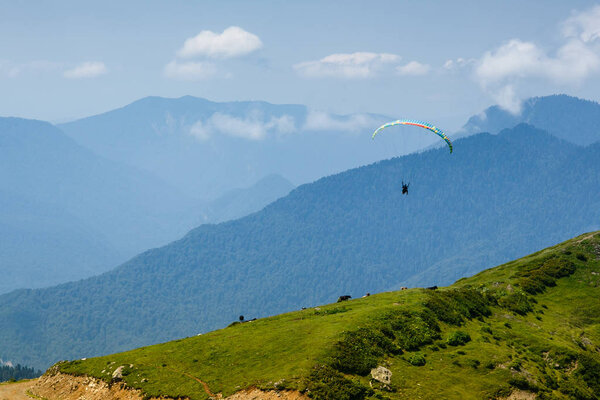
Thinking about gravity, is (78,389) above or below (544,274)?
above

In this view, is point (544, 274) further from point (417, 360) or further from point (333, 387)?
point (333, 387)

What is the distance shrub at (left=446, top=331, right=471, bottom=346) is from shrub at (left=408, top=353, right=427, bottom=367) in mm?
5684

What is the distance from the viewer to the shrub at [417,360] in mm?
49781

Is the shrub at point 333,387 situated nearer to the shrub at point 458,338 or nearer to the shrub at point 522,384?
the shrub at point 522,384

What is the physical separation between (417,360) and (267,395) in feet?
45.9

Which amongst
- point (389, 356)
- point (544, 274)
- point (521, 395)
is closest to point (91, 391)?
point (389, 356)

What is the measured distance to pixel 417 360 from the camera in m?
49.9

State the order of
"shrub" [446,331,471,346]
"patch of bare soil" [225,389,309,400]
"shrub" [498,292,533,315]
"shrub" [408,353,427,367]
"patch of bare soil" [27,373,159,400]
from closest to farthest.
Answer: "patch of bare soil" [225,389,309,400]
"shrub" [408,353,427,367]
"patch of bare soil" [27,373,159,400]
"shrub" [446,331,471,346]
"shrub" [498,292,533,315]

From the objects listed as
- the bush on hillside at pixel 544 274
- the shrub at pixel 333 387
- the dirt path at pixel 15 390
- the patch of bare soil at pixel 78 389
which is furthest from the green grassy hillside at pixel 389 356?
the bush on hillside at pixel 544 274

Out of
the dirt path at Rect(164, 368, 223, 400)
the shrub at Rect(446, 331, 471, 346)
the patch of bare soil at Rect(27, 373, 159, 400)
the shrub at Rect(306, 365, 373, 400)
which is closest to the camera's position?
the shrub at Rect(306, 365, 373, 400)

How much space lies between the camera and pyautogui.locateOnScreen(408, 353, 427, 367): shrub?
49781 mm

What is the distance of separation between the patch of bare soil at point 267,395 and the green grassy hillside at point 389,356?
1.61ft

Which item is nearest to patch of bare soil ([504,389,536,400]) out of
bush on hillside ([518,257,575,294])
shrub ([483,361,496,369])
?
shrub ([483,361,496,369])

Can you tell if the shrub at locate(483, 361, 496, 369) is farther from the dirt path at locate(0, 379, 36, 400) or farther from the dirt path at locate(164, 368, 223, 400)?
the dirt path at locate(0, 379, 36, 400)
